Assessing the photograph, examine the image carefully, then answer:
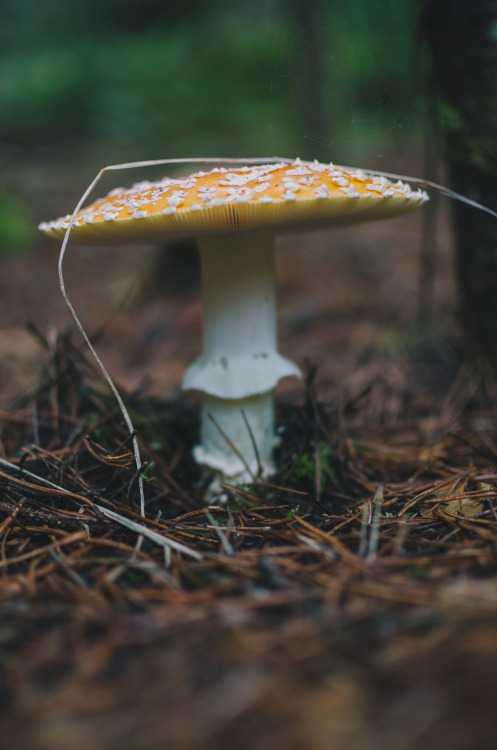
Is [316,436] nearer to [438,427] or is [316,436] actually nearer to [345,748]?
[438,427]

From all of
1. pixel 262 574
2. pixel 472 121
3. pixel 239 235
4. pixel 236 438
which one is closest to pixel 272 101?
pixel 239 235

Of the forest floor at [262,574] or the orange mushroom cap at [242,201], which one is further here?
the orange mushroom cap at [242,201]

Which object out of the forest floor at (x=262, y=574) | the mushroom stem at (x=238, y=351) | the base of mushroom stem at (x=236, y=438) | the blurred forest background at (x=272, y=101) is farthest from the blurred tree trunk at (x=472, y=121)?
the base of mushroom stem at (x=236, y=438)

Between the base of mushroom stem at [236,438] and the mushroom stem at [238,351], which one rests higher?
the mushroom stem at [238,351]

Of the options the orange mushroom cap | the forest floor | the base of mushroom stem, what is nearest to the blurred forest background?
the orange mushroom cap

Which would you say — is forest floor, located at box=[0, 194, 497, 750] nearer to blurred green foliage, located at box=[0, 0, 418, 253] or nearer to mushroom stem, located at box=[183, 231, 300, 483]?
mushroom stem, located at box=[183, 231, 300, 483]

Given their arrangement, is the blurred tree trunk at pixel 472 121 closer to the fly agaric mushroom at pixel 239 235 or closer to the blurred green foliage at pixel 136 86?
the fly agaric mushroom at pixel 239 235

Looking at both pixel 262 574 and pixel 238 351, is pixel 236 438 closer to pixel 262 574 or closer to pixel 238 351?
pixel 238 351
